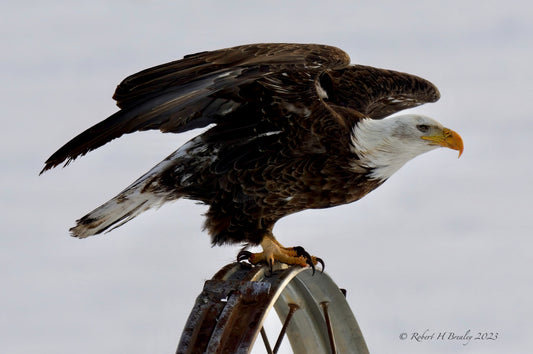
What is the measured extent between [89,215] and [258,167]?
3.56 feet

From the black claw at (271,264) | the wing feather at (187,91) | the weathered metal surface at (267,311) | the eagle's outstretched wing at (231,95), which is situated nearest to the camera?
the weathered metal surface at (267,311)

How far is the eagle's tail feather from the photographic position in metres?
5.67

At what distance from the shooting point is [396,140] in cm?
568

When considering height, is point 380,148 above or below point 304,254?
above

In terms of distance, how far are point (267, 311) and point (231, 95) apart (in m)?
1.37

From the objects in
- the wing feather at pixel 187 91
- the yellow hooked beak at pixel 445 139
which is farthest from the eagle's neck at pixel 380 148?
the wing feather at pixel 187 91

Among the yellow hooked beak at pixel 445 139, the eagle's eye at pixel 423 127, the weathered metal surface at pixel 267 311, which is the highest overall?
the eagle's eye at pixel 423 127

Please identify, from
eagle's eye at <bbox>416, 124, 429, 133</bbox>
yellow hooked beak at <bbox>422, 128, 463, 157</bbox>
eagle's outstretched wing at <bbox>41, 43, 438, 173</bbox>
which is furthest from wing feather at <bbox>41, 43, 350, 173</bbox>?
yellow hooked beak at <bbox>422, 128, 463, 157</bbox>

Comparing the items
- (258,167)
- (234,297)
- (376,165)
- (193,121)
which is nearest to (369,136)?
(376,165)

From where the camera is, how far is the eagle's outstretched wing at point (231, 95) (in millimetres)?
4863

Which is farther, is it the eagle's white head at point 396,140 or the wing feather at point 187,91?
the eagle's white head at point 396,140

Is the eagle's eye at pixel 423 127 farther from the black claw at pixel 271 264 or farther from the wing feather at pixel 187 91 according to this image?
the black claw at pixel 271 264

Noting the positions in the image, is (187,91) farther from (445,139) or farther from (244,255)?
(445,139)

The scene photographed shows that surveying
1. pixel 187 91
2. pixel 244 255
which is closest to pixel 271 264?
pixel 244 255
